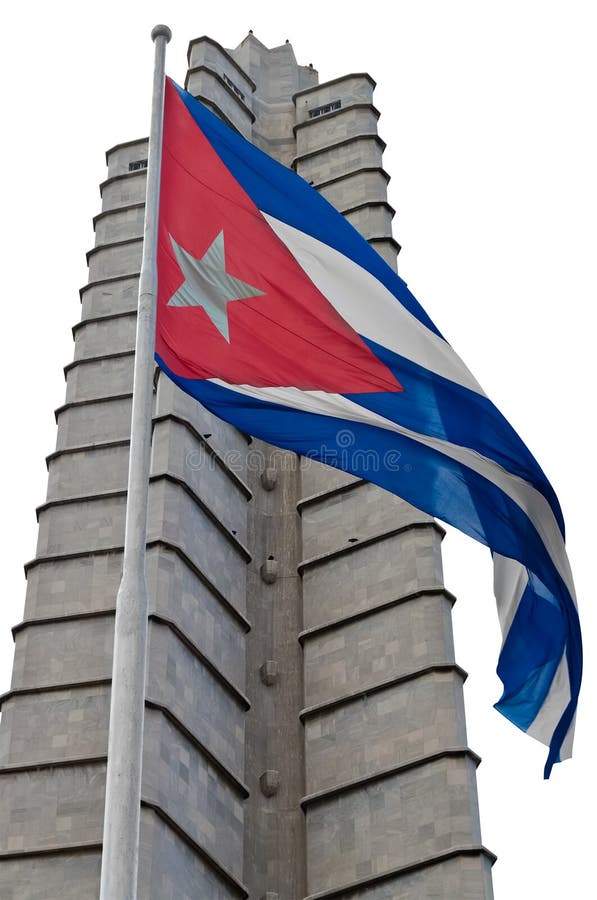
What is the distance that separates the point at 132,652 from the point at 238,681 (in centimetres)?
889

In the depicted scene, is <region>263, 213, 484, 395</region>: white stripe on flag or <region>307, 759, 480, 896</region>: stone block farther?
<region>307, 759, 480, 896</region>: stone block

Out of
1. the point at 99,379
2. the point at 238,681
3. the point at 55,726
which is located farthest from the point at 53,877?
the point at 99,379

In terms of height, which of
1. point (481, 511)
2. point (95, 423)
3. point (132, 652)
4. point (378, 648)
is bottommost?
point (132, 652)

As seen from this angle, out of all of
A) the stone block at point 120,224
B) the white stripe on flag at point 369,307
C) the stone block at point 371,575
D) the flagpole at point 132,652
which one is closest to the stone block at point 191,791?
the stone block at point 371,575

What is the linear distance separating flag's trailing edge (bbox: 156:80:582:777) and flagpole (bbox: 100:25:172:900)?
0.68m

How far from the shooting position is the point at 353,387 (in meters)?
13.1

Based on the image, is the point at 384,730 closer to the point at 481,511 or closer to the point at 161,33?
the point at 481,511

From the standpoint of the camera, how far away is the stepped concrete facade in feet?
54.7

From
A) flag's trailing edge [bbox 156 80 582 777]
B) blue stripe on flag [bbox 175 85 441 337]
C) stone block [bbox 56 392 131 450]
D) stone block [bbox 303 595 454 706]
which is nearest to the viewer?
flag's trailing edge [bbox 156 80 582 777]

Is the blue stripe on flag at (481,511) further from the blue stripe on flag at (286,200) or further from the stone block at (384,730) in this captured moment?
the stone block at (384,730)

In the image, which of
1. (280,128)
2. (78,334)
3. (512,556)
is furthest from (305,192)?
(280,128)

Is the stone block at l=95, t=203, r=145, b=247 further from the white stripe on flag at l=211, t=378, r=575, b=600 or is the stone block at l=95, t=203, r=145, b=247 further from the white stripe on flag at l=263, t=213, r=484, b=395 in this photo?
the white stripe on flag at l=211, t=378, r=575, b=600

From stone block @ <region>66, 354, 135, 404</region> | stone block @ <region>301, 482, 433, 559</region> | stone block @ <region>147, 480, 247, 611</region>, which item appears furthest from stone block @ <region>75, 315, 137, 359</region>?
stone block @ <region>301, 482, 433, 559</region>

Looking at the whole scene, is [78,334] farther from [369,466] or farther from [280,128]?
[369,466]
